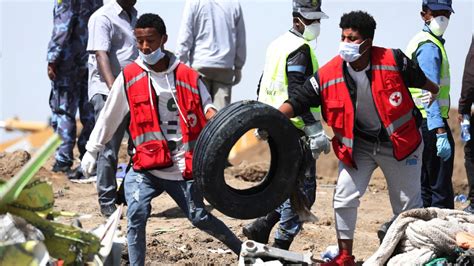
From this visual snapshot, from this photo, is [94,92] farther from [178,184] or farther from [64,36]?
[178,184]

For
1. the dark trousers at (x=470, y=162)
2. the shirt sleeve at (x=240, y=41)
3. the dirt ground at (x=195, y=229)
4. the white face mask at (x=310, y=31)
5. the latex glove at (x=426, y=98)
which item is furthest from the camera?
the shirt sleeve at (x=240, y=41)

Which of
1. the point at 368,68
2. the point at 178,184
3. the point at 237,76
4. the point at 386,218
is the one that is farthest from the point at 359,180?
the point at 237,76

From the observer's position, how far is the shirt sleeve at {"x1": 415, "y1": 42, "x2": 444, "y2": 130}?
988 centimetres

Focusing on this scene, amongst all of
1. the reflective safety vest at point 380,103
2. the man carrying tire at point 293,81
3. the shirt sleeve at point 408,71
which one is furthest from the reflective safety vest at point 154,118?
the shirt sleeve at point 408,71

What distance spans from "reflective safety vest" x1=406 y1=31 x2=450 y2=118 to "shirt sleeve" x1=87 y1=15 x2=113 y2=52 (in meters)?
2.96

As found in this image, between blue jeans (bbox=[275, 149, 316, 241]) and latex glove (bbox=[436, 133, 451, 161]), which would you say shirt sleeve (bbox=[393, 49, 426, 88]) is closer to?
blue jeans (bbox=[275, 149, 316, 241])

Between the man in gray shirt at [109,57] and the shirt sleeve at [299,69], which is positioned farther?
the man in gray shirt at [109,57]

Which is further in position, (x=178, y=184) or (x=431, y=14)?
(x=431, y=14)

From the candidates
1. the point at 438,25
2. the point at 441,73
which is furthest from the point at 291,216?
the point at 438,25

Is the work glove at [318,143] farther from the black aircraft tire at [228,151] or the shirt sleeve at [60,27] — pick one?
the shirt sleeve at [60,27]

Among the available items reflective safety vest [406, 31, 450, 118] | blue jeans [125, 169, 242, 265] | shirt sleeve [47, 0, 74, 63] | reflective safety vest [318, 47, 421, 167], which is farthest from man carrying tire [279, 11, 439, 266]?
shirt sleeve [47, 0, 74, 63]

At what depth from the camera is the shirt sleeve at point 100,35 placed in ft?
35.3

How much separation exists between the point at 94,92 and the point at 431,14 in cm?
347

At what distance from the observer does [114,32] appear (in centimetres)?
1088
